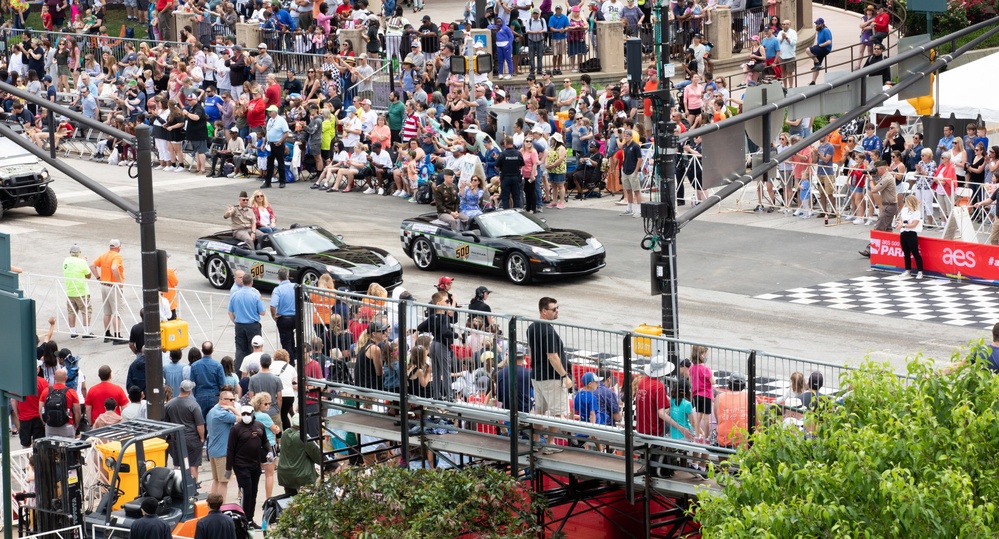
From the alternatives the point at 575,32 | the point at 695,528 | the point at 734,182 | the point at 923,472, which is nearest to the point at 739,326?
the point at 734,182

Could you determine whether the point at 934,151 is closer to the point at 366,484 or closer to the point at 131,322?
the point at 131,322

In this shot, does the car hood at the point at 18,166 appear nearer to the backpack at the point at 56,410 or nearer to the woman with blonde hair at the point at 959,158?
the backpack at the point at 56,410

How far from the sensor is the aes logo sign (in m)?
26.2

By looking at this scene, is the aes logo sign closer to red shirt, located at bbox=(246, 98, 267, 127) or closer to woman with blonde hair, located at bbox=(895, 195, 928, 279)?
woman with blonde hair, located at bbox=(895, 195, 928, 279)

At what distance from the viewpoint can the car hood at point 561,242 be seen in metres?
26.7

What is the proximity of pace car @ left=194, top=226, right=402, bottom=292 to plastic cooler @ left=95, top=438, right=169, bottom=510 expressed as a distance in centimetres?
894

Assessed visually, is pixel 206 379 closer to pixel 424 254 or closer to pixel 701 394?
pixel 701 394

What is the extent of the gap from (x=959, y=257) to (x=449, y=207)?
29.9ft

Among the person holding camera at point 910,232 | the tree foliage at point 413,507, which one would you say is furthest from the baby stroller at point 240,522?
the person holding camera at point 910,232

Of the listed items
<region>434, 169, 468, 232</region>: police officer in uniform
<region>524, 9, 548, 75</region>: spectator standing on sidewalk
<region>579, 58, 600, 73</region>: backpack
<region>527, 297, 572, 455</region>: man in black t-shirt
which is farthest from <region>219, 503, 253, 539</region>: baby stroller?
<region>579, 58, 600, 73</region>: backpack

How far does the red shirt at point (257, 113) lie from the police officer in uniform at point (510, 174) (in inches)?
307

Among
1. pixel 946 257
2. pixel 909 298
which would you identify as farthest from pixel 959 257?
pixel 909 298

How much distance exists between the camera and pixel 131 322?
25047 mm

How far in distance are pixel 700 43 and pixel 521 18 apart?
509 centimetres
